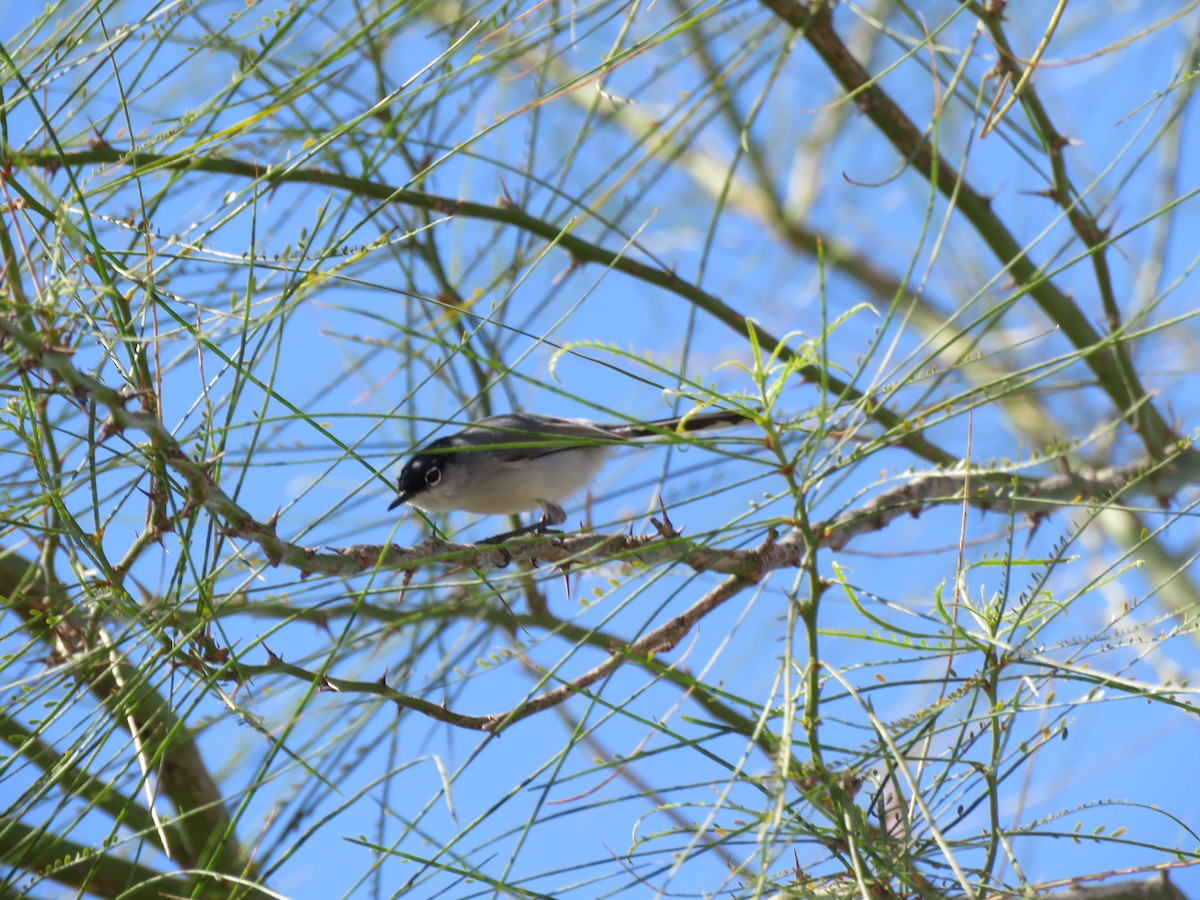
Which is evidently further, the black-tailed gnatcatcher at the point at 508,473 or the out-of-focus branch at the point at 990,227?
the black-tailed gnatcatcher at the point at 508,473

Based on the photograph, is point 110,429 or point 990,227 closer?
point 110,429

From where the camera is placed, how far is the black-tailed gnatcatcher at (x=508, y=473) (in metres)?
3.59

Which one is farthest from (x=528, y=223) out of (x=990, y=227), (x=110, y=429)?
(x=110, y=429)

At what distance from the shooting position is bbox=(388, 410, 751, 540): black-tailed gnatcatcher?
11.8 ft

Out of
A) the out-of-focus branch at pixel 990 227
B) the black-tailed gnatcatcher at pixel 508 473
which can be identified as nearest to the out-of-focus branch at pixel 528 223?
the out-of-focus branch at pixel 990 227

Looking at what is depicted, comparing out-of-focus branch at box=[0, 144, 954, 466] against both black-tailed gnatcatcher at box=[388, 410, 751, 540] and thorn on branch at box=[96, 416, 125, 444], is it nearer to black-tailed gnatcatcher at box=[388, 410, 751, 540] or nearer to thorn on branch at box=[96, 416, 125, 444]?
black-tailed gnatcatcher at box=[388, 410, 751, 540]

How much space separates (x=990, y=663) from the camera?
156 cm

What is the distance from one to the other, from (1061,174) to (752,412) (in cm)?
143

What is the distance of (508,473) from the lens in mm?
3771

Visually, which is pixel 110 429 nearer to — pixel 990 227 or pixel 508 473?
pixel 990 227

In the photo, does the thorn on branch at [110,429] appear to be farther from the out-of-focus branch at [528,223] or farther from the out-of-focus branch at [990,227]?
the out-of-focus branch at [990,227]

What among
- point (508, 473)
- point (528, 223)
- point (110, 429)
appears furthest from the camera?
point (508, 473)

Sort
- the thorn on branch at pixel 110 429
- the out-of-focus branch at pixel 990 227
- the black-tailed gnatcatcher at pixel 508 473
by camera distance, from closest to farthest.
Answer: the thorn on branch at pixel 110 429, the out-of-focus branch at pixel 990 227, the black-tailed gnatcatcher at pixel 508 473

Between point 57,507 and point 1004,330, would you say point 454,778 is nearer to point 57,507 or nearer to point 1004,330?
point 57,507
